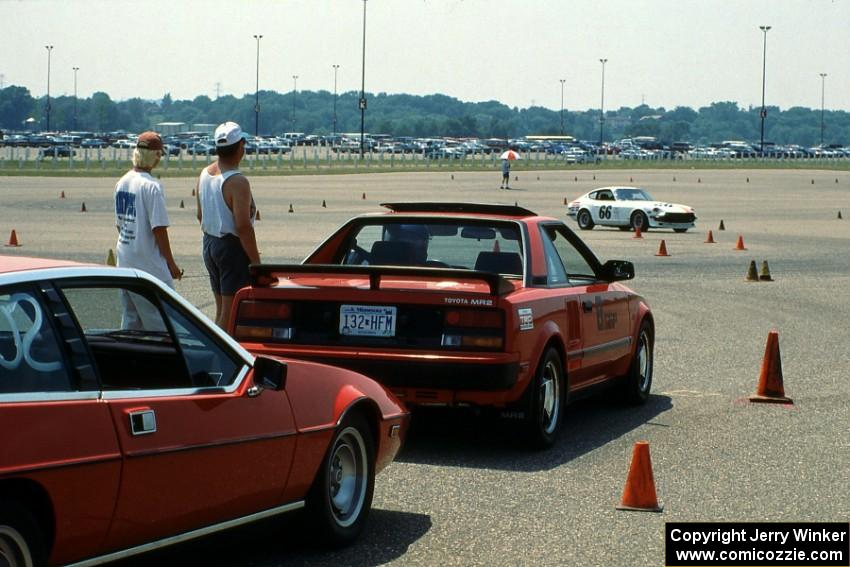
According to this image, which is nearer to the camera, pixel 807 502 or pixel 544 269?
pixel 807 502

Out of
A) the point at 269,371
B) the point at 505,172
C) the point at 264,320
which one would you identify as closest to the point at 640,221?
the point at 505,172

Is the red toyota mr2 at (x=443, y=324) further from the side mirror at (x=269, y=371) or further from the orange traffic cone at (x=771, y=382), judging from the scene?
the side mirror at (x=269, y=371)

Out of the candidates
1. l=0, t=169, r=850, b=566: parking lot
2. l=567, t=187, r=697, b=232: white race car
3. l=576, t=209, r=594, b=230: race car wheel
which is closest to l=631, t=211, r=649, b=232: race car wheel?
l=567, t=187, r=697, b=232: white race car

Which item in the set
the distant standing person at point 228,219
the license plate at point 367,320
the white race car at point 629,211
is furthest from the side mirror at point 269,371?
the white race car at point 629,211

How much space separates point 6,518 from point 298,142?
183048 millimetres

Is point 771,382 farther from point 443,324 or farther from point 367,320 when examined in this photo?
point 367,320

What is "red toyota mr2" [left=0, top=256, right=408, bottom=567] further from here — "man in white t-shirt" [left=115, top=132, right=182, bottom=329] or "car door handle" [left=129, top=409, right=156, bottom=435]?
"man in white t-shirt" [left=115, top=132, right=182, bottom=329]

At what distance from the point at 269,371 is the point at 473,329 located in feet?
9.30

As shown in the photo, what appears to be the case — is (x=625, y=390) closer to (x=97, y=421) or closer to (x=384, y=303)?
(x=384, y=303)

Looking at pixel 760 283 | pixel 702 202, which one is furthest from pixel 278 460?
pixel 702 202

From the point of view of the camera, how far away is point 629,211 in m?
38.7

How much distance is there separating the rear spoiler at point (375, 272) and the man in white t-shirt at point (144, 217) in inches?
33.9

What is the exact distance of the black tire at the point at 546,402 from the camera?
885cm

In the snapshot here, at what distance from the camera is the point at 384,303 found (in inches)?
345
